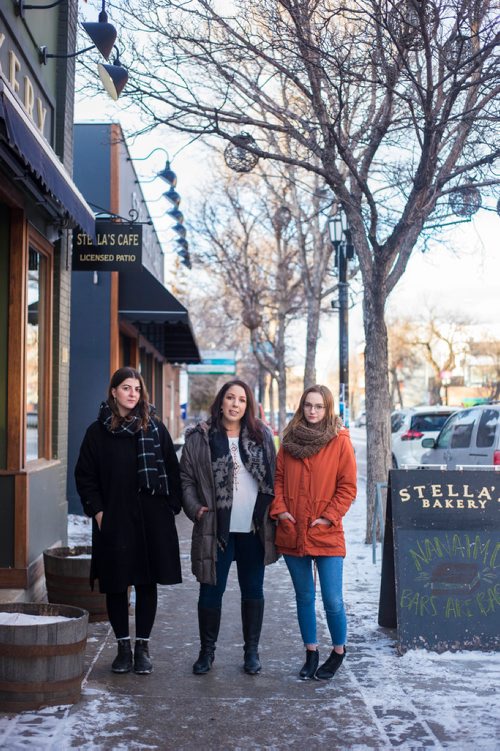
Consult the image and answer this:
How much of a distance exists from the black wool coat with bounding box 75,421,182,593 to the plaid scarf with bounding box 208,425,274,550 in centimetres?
33

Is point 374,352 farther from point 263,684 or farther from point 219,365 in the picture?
point 219,365

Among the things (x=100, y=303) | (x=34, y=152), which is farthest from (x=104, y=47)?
(x=100, y=303)

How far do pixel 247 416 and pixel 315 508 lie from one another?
0.71 m

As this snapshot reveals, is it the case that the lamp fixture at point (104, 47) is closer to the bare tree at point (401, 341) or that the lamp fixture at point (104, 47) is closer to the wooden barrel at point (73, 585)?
the wooden barrel at point (73, 585)

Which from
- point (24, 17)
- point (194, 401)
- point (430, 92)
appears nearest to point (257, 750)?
point (24, 17)

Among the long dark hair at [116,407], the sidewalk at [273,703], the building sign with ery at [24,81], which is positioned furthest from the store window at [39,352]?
the long dark hair at [116,407]

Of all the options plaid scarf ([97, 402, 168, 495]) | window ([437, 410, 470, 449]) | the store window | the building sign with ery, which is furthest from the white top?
window ([437, 410, 470, 449])

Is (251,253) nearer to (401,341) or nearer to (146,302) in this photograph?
(146,302)

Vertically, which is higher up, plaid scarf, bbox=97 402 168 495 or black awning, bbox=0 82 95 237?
black awning, bbox=0 82 95 237

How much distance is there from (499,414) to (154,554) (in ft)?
25.2

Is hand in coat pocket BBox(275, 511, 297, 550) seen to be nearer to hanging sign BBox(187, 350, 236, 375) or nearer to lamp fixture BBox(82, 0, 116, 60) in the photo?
lamp fixture BBox(82, 0, 116, 60)

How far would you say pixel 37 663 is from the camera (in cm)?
488

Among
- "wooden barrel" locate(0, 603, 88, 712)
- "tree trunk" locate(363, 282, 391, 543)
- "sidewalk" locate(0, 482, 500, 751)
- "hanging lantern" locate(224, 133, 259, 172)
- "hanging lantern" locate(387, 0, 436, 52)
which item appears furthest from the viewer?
"tree trunk" locate(363, 282, 391, 543)

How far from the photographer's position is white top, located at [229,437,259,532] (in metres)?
5.79
